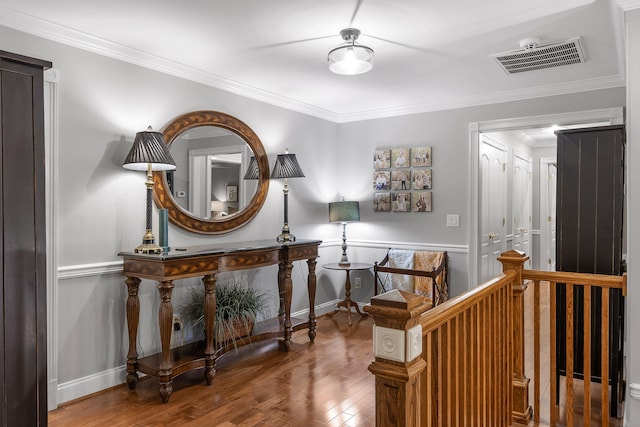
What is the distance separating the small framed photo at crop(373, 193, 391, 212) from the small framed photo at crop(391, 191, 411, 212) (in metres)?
0.05

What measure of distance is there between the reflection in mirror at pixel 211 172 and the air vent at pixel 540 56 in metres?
2.28

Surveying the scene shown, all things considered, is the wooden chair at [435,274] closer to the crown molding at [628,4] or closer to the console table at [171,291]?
the console table at [171,291]

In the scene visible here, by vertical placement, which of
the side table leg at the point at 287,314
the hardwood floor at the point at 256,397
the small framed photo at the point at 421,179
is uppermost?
the small framed photo at the point at 421,179

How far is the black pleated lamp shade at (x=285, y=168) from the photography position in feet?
13.7

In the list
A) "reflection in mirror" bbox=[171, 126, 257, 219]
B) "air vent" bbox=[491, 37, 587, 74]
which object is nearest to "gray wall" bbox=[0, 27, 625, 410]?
"reflection in mirror" bbox=[171, 126, 257, 219]

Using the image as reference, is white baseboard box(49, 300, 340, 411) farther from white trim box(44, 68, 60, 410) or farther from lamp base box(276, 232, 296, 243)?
lamp base box(276, 232, 296, 243)

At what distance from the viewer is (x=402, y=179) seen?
4.91 metres

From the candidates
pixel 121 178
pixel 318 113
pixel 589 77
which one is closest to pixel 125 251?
pixel 121 178

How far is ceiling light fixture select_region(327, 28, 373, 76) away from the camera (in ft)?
9.12

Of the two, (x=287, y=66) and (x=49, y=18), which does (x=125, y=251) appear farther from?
(x=287, y=66)

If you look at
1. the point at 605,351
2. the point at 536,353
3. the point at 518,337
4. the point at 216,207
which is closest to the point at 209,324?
the point at 216,207

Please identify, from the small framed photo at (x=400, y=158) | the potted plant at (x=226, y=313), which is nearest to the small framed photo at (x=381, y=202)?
the small framed photo at (x=400, y=158)

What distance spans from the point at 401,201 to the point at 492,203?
1212 mm

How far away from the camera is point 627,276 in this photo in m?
2.30
